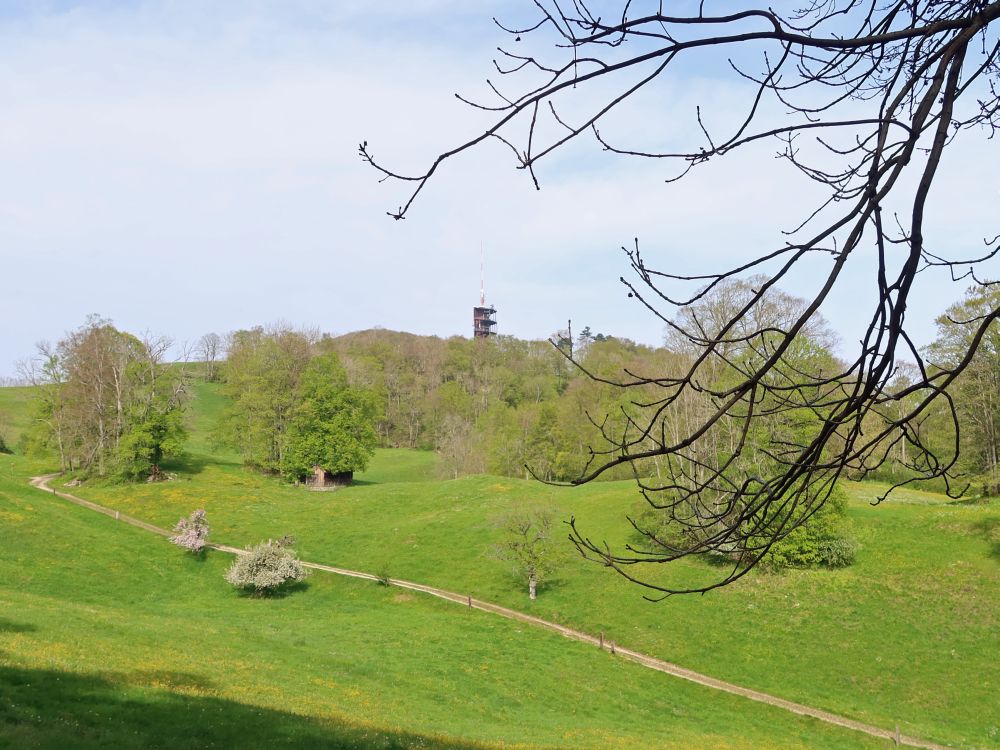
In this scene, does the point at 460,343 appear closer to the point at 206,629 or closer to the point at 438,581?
the point at 438,581

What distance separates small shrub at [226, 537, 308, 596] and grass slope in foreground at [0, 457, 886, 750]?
800mm

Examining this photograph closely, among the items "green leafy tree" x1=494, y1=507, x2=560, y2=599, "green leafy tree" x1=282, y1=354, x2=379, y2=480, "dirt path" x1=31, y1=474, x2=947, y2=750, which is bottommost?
"dirt path" x1=31, y1=474, x2=947, y2=750

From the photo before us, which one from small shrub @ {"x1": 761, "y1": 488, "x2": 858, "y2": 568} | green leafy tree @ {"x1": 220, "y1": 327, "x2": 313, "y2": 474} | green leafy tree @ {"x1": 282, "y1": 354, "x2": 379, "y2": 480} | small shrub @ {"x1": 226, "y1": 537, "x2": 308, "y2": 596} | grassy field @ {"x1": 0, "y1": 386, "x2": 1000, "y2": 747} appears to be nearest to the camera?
grassy field @ {"x1": 0, "y1": 386, "x2": 1000, "y2": 747}

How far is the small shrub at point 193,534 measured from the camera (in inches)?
1353

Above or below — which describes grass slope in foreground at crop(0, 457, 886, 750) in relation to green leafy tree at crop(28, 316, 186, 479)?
below

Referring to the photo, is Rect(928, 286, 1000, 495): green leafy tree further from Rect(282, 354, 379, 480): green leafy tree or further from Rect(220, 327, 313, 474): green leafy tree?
Rect(220, 327, 313, 474): green leafy tree

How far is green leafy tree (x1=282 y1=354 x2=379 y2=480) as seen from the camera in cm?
5538

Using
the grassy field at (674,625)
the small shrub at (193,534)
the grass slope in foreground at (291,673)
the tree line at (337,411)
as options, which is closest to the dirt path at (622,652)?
the grassy field at (674,625)

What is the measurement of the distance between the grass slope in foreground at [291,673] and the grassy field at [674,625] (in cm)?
15

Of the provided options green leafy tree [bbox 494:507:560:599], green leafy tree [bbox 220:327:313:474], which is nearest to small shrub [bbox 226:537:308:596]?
green leafy tree [bbox 494:507:560:599]

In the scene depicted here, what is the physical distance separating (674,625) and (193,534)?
2216 cm

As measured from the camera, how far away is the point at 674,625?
91.1 feet

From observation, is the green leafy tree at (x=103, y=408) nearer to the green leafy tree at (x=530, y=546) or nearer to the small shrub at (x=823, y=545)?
the green leafy tree at (x=530, y=546)

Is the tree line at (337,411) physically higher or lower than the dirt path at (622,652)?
higher
